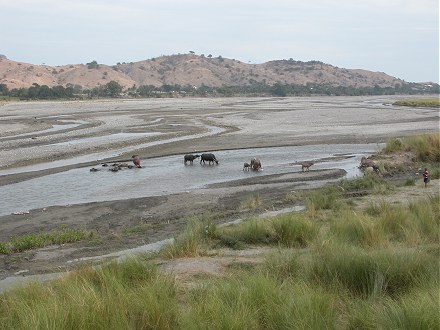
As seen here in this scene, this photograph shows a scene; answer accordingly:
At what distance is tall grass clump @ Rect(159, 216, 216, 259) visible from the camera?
31.3 ft

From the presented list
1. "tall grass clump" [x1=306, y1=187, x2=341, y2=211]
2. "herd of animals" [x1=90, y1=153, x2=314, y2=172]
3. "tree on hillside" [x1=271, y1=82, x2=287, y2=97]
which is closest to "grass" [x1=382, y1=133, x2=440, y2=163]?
"herd of animals" [x1=90, y1=153, x2=314, y2=172]

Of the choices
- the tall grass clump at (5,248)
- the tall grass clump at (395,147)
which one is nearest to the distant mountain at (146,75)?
the tall grass clump at (395,147)

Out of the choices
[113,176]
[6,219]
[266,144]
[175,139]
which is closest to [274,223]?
[6,219]

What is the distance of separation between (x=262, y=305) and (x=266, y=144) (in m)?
28.2

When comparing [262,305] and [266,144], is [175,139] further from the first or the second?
[262,305]

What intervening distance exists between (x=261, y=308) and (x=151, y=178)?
1683 centimetres

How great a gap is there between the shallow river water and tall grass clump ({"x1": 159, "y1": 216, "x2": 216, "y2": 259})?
7.45 m

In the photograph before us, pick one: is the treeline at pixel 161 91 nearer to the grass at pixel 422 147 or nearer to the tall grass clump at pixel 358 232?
the grass at pixel 422 147

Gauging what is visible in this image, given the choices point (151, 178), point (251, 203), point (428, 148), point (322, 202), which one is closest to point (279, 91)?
point (428, 148)

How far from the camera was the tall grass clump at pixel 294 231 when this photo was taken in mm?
10219

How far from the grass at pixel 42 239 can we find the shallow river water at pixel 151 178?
13.6ft

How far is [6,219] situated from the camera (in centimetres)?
1482

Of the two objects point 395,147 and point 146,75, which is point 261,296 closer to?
point 395,147

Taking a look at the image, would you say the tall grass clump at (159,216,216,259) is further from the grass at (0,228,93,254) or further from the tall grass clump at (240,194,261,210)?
the tall grass clump at (240,194,261,210)
